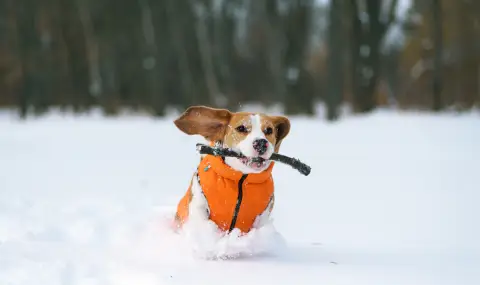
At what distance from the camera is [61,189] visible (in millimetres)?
7191

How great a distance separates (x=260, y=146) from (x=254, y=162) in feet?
0.43

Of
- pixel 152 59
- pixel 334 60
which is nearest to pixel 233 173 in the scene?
pixel 334 60

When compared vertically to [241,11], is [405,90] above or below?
below

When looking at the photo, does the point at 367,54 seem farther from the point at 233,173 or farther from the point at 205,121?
the point at 233,173

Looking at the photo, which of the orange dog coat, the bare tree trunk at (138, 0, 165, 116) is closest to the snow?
the orange dog coat

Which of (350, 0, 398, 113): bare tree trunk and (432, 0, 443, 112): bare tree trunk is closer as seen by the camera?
(350, 0, 398, 113): bare tree trunk

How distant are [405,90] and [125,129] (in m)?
17.4

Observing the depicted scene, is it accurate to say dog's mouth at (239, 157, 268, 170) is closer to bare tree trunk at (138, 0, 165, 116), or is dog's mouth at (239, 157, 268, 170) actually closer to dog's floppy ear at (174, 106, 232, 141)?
dog's floppy ear at (174, 106, 232, 141)

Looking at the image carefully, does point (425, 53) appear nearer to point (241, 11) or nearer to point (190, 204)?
point (241, 11)

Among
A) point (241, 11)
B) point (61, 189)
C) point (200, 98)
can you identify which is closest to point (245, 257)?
point (61, 189)

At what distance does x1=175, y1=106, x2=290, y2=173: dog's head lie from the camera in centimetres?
361

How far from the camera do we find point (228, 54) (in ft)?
93.4

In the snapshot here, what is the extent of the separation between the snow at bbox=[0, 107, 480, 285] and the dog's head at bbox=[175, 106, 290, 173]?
0.52 metres

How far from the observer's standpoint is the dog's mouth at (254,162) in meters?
3.64
